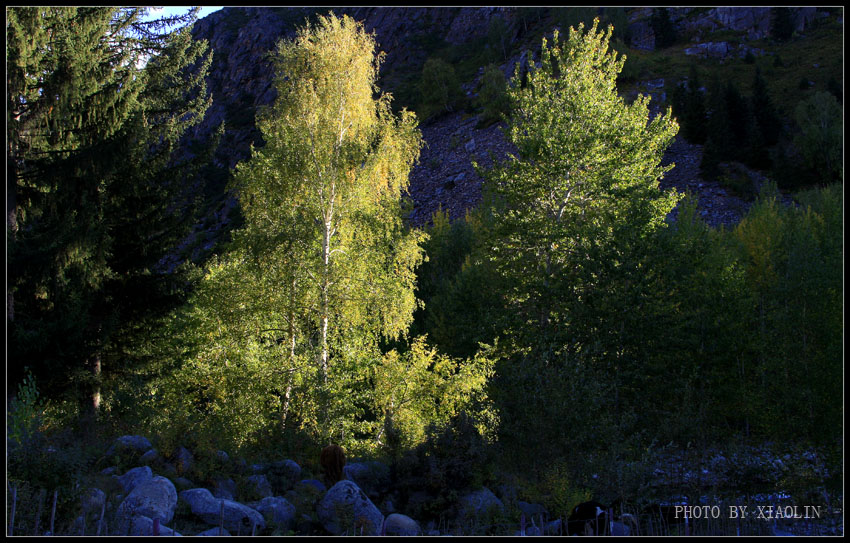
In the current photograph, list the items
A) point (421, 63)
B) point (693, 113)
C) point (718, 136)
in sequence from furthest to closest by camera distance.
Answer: point (421, 63) < point (693, 113) < point (718, 136)

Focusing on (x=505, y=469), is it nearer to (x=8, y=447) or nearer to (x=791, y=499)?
(x=791, y=499)

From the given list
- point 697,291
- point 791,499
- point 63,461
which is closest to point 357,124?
point 63,461

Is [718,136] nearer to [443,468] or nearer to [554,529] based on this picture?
[443,468]

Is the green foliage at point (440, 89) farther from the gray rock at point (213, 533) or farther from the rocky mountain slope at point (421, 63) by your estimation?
the gray rock at point (213, 533)

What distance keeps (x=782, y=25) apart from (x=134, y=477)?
84976 mm

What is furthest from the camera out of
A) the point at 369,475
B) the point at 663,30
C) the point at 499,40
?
the point at 499,40

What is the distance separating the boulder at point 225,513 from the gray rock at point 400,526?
1.68 metres

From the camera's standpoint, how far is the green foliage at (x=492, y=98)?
210 feet

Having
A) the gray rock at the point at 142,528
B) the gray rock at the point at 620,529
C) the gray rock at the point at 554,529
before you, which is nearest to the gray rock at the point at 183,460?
the gray rock at the point at 142,528

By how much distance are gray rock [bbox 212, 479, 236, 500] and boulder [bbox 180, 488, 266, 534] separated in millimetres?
605

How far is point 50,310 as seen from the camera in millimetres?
12000

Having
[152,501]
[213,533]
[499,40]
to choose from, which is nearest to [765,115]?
[499,40]

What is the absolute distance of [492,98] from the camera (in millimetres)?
67875

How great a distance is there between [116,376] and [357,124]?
904 centimetres
